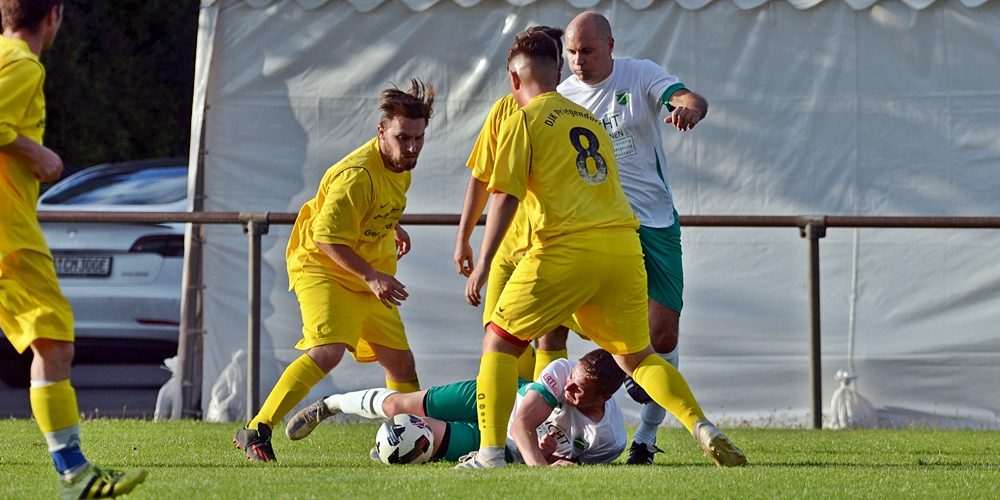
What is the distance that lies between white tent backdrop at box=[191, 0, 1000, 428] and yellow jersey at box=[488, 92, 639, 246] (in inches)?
140

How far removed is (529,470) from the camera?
5.70 meters

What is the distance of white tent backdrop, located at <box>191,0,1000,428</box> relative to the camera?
9195mm

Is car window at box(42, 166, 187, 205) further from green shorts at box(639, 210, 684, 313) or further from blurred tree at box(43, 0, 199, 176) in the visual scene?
green shorts at box(639, 210, 684, 313)

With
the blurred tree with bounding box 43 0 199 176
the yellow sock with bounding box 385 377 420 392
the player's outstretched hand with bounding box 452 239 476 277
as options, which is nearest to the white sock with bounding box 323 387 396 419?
the yellow sock with bounding box 385 377 420 392

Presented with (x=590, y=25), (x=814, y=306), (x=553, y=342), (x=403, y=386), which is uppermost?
(x=590, y=25)

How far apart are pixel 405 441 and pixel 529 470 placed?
887mm

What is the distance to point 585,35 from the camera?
6.69 meters

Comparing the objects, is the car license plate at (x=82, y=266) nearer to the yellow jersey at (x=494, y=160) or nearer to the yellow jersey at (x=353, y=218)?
the yellow jersey at (x=353, y=218)

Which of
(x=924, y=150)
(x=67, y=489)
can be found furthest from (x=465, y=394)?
(x=924, y=150)

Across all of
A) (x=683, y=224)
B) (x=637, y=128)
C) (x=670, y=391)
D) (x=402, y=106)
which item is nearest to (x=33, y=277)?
(x=402, y=106)

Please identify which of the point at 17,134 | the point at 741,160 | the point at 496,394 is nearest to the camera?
the point at 17,134

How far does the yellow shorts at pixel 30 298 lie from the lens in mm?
4812

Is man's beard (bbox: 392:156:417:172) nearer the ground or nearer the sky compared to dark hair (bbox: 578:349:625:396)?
nearer the sky

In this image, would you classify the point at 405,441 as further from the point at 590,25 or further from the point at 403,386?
the point at 590,25
